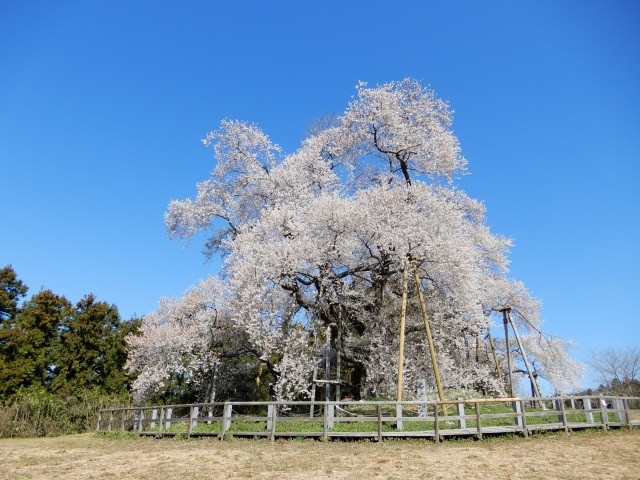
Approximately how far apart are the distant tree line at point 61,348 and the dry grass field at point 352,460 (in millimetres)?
19885

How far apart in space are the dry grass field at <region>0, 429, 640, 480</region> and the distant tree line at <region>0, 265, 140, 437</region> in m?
19.9

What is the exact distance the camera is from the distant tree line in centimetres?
3278

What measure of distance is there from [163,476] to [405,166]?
20300 millimetres

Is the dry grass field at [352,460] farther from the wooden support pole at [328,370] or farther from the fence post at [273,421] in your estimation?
the wooden support pole at [328,370]

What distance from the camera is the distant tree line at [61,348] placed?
3278 cm

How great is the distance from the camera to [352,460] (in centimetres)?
1077

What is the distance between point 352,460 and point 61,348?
35.1 m

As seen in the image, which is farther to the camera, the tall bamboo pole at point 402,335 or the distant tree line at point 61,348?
the distant tree line at point 61,348

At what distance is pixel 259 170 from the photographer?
27672 millimetres

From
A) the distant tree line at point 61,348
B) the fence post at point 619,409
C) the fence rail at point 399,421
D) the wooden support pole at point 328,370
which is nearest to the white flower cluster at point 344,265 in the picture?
the wooden support pole at point 328,370

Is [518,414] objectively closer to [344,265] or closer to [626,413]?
[626,413]

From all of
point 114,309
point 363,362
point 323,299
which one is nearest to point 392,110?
point 323,299

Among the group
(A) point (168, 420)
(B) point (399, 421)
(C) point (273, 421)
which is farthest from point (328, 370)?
(A) point (168, 420)

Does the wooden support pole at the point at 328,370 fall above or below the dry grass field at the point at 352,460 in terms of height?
above
